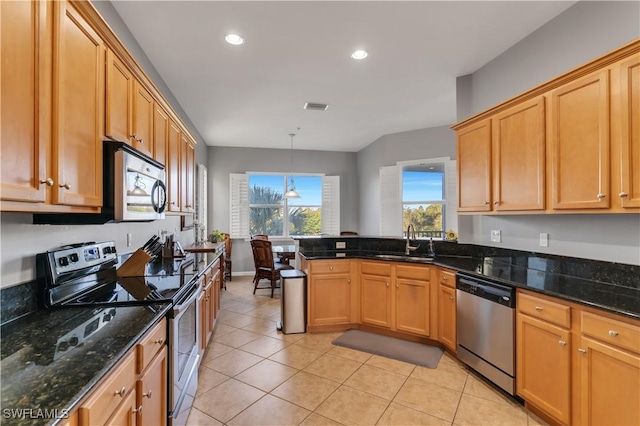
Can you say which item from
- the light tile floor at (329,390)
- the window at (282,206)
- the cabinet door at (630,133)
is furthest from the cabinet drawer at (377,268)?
the window at (282,206)

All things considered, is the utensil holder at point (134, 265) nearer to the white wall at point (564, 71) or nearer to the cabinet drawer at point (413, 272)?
the cabinet drawer at point (413, 272)

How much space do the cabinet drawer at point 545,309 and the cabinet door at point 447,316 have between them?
2.38ft

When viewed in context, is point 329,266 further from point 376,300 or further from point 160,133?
point 160,133

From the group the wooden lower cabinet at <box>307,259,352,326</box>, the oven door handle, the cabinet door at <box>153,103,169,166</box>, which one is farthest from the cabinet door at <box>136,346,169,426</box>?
the wooden lower cabinet at <box>307,259,352,326</box>

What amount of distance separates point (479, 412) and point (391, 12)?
2.98 m

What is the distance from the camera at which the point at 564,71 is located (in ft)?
7.85

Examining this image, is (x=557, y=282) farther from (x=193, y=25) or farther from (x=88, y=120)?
(x=193, y=25)

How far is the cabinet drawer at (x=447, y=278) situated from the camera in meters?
2.79

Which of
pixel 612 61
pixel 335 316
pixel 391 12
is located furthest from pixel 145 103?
pixel 612 61

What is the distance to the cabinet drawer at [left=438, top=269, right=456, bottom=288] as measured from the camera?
2.79 m

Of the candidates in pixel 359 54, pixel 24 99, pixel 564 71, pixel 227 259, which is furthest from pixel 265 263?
pixel 564 71

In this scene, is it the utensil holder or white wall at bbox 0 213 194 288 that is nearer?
white wall at bbox 0 213 194 288

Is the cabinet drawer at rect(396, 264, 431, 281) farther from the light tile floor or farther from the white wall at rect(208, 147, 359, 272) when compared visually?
the white wall at rect(208, 147, 359, 272)

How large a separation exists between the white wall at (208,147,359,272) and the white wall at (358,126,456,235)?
31 cm
